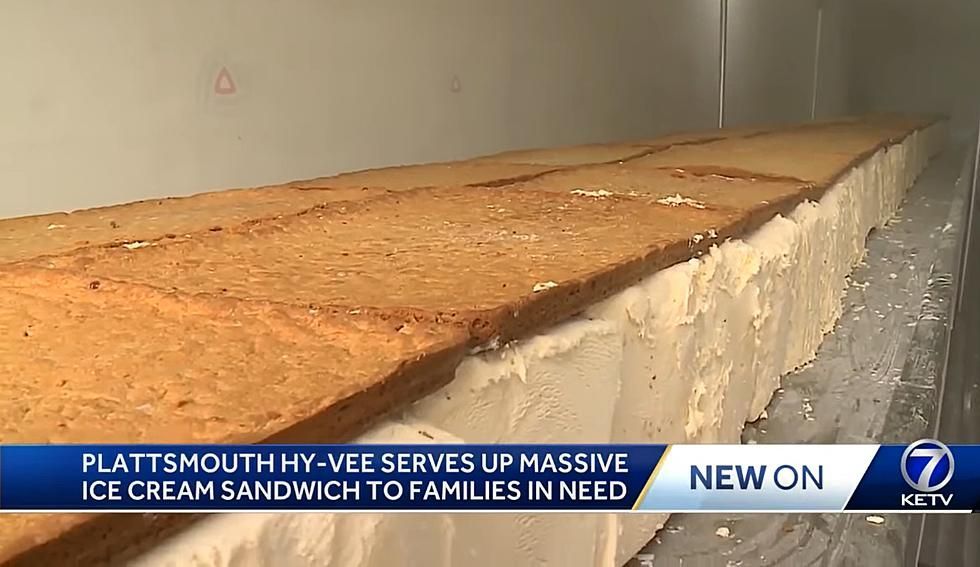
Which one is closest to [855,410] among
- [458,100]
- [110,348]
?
[110,348]

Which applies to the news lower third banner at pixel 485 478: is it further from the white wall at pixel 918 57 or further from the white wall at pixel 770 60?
the white wall at pixel 918 57

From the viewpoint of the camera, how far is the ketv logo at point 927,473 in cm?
58

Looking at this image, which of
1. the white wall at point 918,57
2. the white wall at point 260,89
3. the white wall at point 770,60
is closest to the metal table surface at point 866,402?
the white wall at point 260,89

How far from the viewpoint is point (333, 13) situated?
2348 mm

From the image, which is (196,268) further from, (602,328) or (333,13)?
(333,13)

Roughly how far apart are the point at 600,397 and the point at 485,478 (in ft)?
1.04

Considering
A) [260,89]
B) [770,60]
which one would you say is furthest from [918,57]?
[260,89]

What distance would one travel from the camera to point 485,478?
53cm

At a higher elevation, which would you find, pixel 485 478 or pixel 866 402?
pixel 485 478

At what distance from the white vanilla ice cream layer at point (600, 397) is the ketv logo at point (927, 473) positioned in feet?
0.85

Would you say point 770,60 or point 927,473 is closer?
point 927,473

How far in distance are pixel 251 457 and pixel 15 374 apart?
0.19 metres

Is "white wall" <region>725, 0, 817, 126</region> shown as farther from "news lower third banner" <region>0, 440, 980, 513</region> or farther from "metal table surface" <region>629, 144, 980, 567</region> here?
"news lower third banner" <region>0, 440, 980, 513</region>

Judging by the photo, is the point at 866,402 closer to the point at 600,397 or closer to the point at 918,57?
the point at 600,397
